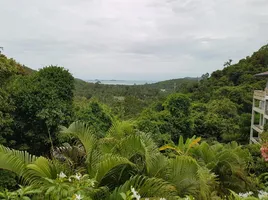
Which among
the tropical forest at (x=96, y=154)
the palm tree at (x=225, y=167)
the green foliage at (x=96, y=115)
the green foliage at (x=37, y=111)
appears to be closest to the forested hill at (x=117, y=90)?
the green foliage at (x=96, y=115)

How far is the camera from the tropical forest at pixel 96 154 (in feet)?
9.45

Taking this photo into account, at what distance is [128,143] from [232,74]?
2792 cm

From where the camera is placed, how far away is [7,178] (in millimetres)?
4418

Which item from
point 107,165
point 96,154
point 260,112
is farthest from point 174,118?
point 107,165

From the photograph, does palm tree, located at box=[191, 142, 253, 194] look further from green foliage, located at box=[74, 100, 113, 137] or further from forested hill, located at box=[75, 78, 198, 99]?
forested hill, located at box=[75, 78, 198, 99]

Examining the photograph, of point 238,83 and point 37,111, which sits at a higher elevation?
point 238,83

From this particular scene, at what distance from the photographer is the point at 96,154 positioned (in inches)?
136

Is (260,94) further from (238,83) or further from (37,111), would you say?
(37,111)

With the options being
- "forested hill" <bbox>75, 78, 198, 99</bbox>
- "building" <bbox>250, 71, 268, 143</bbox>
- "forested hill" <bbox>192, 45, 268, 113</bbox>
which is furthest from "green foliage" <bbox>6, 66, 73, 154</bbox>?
"forested hill" <bbox>192, 45, 268, 113</bbox>

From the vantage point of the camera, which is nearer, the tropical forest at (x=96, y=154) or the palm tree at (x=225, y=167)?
the tropical forest at (x=96, y=154)

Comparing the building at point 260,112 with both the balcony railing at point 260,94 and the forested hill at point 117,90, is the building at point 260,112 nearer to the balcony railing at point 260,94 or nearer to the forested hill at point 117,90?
the balcony railing at point 260,94

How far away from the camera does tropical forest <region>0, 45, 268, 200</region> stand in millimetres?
2879

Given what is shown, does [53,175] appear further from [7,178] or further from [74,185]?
[7,178]

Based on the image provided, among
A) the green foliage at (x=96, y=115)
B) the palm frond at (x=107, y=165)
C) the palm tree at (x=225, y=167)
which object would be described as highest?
the palm frond at (x=107, y=165)
